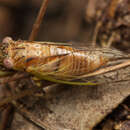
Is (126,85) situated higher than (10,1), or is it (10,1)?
(10,1)

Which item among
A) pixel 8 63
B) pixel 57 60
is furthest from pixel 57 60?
pixel 8 63

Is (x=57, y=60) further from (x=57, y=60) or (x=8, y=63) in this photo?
(x=8, y=63)

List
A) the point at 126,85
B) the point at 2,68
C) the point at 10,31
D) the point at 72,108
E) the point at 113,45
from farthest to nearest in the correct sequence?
1. the point at 10,31
2. the point at 113,45
3. the point at 2,68
4. the point at 72,108
5. the point at 126,85

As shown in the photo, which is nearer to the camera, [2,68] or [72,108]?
[72,108]

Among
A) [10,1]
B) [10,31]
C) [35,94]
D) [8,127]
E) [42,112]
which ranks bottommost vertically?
[8,127]

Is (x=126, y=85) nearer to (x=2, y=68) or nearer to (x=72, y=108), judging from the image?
(x=72, y=108)

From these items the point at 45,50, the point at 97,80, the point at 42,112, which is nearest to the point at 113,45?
the point at 97,80
